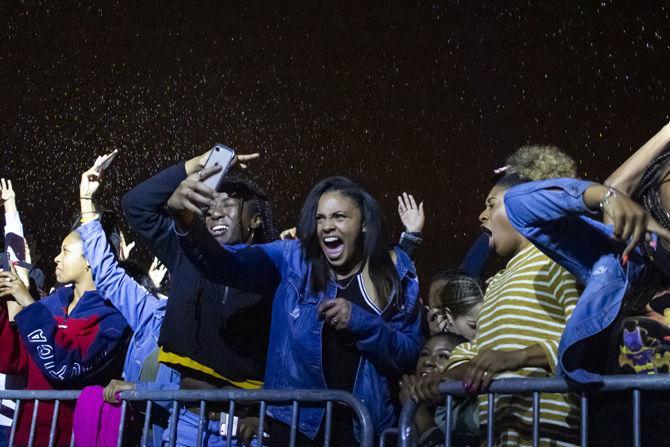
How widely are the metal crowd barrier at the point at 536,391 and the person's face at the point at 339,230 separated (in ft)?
2.81

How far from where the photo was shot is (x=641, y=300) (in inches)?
102

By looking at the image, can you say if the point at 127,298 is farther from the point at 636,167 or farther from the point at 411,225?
the point at 636,167

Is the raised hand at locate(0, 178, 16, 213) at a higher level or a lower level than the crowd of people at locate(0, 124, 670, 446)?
higher

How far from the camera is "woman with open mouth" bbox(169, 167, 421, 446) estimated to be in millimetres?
3311

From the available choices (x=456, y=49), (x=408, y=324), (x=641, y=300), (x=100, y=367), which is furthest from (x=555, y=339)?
(x=456, y=49)

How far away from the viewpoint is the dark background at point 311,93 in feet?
38.5

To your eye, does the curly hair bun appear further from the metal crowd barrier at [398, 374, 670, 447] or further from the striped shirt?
the metal crowd barrier at [398, 374, 670, 447]

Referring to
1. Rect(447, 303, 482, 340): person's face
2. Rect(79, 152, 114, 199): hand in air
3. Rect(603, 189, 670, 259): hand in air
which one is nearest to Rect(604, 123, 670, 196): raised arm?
Rect(603, 189, 670, 259): hand in air

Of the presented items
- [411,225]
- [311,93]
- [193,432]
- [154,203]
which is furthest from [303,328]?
[311,93]

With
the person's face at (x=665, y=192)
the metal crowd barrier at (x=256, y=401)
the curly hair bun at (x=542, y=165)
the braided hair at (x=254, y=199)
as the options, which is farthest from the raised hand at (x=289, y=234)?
Answer: the person's face at (x=665, y=192)

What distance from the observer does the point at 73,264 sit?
4.93 m

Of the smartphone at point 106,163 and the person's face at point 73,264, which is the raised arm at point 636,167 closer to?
the smartphone at point 106,163

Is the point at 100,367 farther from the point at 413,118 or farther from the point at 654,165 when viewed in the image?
the point at 413,118

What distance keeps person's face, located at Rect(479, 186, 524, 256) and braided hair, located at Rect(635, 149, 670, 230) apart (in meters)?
0.57
